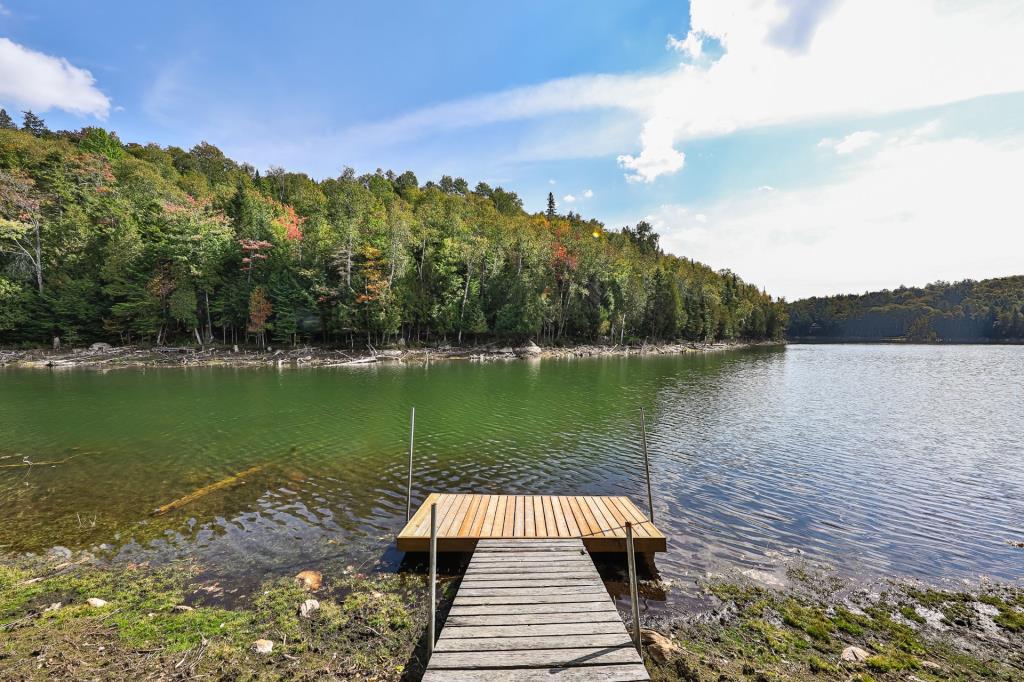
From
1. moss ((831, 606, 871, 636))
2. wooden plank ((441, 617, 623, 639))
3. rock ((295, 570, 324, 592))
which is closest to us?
wooden plank ((441, 617, 623, 639))

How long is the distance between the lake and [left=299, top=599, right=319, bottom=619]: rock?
146 cm

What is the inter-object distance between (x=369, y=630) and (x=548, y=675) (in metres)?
3.04

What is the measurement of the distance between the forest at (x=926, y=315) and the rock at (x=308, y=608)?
195721mm

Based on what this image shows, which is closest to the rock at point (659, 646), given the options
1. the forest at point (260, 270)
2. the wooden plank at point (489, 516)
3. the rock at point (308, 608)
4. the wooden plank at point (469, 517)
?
the wooden plank at point (489, 516)

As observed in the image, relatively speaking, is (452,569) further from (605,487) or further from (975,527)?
(975,527)

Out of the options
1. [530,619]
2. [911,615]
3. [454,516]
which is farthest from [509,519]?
[911,615]

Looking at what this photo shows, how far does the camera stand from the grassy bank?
551 centimetres

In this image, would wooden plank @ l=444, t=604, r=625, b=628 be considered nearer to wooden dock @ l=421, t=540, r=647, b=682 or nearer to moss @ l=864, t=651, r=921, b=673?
wooden dock @ l=421, t=540, r=647, b=682

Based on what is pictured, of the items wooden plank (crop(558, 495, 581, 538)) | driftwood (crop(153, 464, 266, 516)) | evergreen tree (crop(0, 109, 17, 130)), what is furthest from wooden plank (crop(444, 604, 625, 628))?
evergreen tree (crop(0, 109, 17, 130))

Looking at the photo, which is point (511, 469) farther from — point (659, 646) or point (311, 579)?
point (659, 646)

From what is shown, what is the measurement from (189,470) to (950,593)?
19.5 metres

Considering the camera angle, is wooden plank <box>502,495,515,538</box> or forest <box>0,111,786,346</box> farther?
forest <box>0,111,786,346</box>

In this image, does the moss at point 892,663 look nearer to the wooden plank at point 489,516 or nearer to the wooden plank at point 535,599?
the wooden plank at point 535,599

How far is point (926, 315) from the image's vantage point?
157500 millimetres
